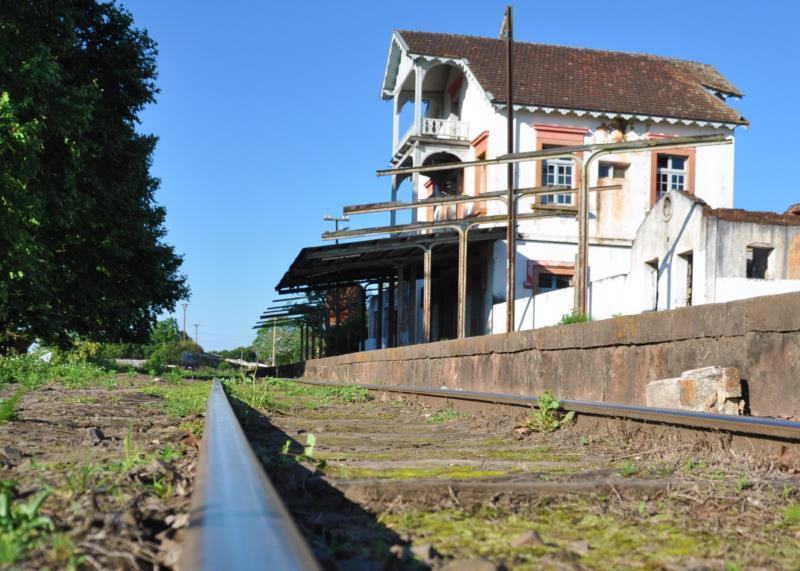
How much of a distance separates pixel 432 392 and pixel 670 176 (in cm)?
1999

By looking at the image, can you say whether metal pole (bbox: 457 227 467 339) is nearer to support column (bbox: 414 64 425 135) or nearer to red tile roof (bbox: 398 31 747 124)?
red tile roof (bbox: 398 31 747 124)

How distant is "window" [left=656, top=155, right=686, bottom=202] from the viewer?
26.4 meters

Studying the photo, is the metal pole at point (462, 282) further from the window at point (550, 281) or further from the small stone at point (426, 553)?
the small stone at point (426, 553)

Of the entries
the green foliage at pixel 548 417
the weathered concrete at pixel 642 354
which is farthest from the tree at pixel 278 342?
the green foliage at pixel 548 417

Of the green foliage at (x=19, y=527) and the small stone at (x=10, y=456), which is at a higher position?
the green foliage at (x=19, y=527)

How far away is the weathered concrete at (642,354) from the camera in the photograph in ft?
17.0

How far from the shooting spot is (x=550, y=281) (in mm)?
26156

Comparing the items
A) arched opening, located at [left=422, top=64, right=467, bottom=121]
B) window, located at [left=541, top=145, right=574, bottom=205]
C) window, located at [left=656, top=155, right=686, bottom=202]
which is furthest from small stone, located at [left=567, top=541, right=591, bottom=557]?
arched opening, located at [left=422, top=64, right=467, bottom=121]

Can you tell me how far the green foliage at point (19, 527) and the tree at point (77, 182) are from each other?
1432cm

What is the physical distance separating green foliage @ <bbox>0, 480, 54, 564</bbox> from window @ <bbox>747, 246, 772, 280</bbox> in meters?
17.3

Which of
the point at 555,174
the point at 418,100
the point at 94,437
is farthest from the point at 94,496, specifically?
the point at 418,100

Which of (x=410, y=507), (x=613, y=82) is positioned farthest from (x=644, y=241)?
(x=410, y=507)

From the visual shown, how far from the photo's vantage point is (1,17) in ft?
53.6

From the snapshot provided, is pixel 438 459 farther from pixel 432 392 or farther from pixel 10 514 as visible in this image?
pixel 432 392
